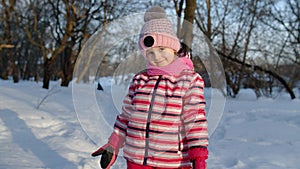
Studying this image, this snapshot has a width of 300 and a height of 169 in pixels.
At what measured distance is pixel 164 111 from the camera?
137 cm

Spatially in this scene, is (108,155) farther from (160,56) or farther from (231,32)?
(231,32)

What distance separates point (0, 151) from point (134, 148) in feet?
6.25

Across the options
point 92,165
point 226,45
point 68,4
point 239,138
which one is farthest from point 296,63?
point 92,165

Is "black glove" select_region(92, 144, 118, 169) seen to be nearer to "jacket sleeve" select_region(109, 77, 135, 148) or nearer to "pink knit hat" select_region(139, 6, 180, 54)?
"jacket sleeve" select_region(109, 77, 135, 148)

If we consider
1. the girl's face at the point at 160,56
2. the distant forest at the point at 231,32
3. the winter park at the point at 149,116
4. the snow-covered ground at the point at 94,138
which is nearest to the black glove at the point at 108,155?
the winter park at the point at 149,116

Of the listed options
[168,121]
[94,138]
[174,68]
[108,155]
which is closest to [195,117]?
[168,121]

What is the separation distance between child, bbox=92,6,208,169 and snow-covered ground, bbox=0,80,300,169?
0.53m

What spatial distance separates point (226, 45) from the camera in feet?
39.5

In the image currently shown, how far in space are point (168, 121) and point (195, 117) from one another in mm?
126

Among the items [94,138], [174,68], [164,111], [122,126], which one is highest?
[174,68]

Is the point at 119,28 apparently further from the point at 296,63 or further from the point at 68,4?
the point at 296,63

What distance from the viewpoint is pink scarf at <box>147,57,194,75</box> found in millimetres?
1418

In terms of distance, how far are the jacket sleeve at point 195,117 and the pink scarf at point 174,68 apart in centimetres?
9

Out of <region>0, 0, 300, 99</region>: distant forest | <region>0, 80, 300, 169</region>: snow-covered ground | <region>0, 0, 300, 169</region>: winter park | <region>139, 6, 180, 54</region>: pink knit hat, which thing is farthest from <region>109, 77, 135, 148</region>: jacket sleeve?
<region>0, 0, 300, 99</region>: distant forest
